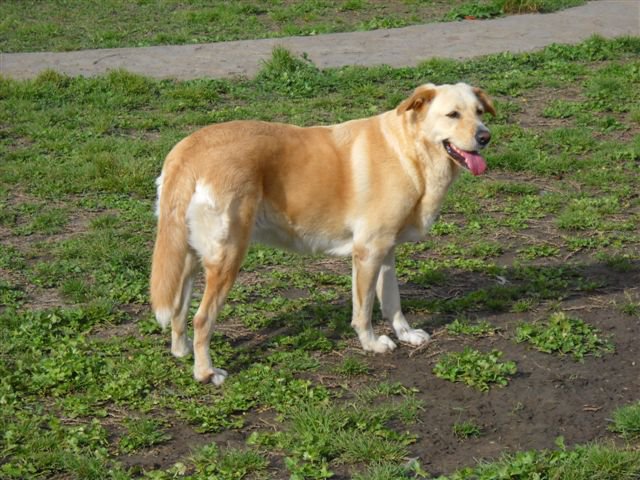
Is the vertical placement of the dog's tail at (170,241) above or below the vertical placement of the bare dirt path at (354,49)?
above

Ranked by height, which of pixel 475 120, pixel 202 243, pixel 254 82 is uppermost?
pixel 475 120

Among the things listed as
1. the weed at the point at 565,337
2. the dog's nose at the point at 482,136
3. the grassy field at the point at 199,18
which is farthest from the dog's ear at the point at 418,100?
the grassy field at the point at 199,18

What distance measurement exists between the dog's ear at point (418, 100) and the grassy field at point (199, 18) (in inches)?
332

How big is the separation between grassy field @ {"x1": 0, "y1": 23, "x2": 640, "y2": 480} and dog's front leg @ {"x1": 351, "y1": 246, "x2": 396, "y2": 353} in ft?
0.36

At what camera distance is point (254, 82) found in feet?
37.6

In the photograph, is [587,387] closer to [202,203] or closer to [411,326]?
[411,326]

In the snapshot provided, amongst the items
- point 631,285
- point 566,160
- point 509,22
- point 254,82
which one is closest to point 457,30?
point 509,22

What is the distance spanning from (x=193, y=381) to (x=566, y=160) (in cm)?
481

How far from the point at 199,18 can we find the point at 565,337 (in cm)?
1069

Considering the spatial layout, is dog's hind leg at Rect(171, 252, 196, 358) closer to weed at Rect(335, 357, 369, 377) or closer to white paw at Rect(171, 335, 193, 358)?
white paw at Rect(171, 335, 193, 358)

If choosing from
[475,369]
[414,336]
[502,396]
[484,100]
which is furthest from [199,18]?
[502,396]

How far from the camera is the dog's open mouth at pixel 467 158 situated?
18.6ft

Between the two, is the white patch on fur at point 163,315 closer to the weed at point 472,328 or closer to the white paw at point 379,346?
the white paw at point 379,346

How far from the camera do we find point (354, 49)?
12922 mm
